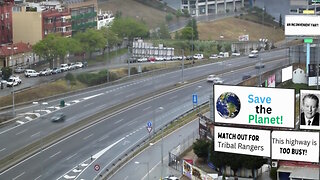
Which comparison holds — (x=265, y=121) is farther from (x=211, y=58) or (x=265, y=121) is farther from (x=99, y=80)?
(x=211, y=58)

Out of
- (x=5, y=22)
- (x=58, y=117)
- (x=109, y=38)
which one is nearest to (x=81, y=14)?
(x=109, y=38)

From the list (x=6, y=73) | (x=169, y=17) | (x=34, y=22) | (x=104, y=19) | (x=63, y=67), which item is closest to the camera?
(x=6, y=73)

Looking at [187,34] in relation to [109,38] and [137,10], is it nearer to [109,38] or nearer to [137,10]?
[109,38]

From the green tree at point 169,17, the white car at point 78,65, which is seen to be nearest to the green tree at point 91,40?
the white car at point 78,65

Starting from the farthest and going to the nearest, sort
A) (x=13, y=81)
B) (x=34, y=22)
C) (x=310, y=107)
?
(x=34, y=22)
(x=13, y=81)
(x=310, y=107)

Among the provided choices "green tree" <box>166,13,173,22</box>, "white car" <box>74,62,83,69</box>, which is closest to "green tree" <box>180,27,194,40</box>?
"green tree" <box>166,13,173,22</box>

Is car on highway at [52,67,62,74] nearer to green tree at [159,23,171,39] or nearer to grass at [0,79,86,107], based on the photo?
grass at [0,79,86,107]
